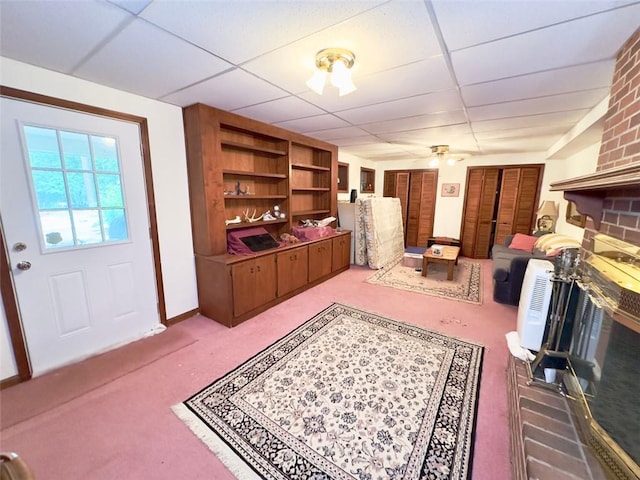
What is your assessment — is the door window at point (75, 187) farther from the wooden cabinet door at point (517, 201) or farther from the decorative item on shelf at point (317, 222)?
the wooden cabinet door at point (517, 201)

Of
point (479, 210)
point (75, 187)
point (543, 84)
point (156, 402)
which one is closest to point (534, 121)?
point (543, 84)

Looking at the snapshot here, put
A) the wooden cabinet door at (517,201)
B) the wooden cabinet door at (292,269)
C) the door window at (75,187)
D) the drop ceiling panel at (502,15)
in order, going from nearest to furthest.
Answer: the drop ceiling panel at (502,15)
the door window at (75,187)
the wooden cabinet door at (292,269)
the wooden cabinet door at (517,201)

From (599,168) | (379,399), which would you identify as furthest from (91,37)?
(599,168)

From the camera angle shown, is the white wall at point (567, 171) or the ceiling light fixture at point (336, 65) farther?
the white wall at point (567, 171)

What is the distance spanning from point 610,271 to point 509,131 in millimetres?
2937

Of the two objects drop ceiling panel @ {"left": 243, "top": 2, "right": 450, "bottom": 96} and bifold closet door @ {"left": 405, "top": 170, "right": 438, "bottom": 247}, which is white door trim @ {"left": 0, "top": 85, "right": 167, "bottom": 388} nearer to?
drop ceiling panel @ {"left": 243, "top": 2, "right": 450, "bottom": 96}

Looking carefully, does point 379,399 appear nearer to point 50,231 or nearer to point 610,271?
point 610,271

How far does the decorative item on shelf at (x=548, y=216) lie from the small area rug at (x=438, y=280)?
1.19 metres

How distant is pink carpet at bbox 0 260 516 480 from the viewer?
136 centimetres

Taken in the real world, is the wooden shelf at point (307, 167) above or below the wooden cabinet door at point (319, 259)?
above

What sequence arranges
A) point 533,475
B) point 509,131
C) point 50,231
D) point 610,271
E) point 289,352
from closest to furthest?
point 533,475 → point 610,271 → point 50,231 → point 289,352 → point 509,131

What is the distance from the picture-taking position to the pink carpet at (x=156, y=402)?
1.36m

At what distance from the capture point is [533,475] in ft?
3.60

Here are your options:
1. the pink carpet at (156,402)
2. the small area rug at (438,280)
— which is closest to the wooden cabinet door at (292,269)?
the pink carpet at (156,402)
